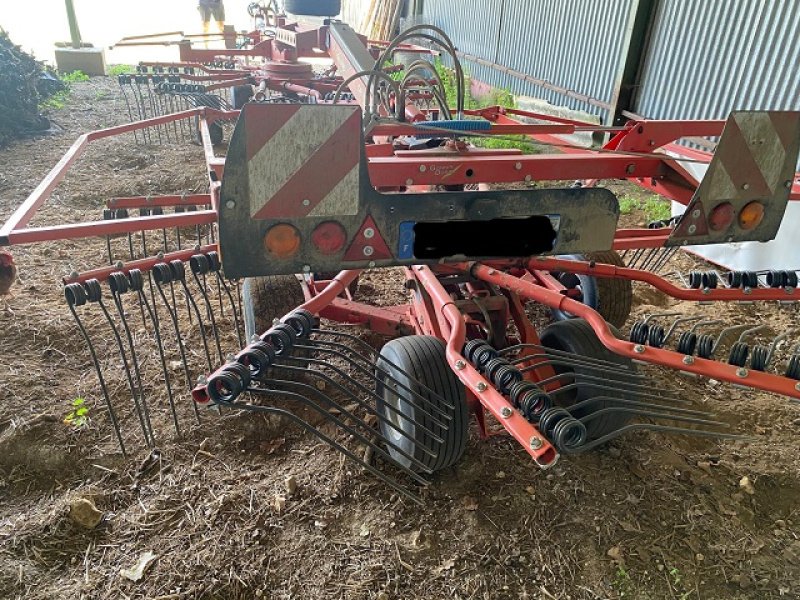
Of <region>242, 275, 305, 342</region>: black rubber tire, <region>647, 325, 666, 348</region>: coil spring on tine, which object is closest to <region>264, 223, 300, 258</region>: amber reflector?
<region>242, 275, 305, 342</region>: black rubber tire

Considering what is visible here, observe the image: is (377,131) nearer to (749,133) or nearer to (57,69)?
(749,133)

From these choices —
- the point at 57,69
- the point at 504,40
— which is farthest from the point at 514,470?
the point at 57,69

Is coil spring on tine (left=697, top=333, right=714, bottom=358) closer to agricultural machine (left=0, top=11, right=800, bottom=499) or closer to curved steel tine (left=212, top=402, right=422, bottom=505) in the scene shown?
agricultural machine (left=0, top=11, right=800, bottom=499)

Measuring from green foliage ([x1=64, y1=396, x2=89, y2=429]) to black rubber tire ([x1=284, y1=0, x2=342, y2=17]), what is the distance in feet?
18.5

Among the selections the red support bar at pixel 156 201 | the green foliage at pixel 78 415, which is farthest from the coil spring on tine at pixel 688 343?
the green foliage at pixel 78 415

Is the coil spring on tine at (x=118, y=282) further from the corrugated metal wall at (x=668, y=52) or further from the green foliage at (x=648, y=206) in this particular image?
the corrugated metal wall at (x=668, y=52)

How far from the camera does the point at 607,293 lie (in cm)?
310

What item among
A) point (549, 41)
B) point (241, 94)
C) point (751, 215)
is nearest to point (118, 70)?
point (241, 94)

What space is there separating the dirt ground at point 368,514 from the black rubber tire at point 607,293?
0.55 meters

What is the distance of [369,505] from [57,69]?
11185 mm

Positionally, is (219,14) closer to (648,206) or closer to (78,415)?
(648,206)

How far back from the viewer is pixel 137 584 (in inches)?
75.8

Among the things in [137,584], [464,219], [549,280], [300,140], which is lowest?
[137,584]

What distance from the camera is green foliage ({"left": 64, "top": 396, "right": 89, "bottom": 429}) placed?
8.44 ft
